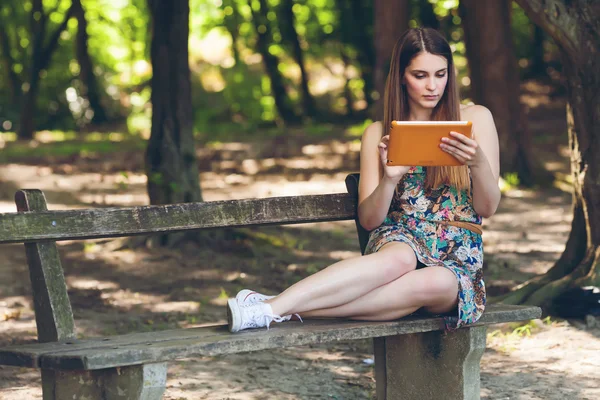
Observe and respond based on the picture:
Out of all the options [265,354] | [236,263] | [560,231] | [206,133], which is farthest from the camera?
[206,133]

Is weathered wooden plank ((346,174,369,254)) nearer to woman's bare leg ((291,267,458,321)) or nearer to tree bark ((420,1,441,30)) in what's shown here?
woman's bare leg ((291,267,458,321))

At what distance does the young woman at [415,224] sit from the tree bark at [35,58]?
1913 cm

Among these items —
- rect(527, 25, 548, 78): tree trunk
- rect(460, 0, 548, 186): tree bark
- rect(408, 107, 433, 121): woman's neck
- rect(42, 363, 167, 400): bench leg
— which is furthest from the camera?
rect(527, 25, 548, 78): tree trunk

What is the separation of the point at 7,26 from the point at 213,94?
6.21m

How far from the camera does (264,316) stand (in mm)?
3918

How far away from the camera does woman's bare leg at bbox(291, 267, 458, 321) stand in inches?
160

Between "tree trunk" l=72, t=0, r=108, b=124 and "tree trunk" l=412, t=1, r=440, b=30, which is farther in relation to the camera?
"tree trunk" l=72, t=0, r=108, b=124

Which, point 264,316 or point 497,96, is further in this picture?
point 497,96

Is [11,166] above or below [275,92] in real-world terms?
below

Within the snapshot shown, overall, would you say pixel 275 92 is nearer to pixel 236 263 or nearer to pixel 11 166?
pixel 11 166

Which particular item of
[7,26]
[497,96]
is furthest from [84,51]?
[497,96]

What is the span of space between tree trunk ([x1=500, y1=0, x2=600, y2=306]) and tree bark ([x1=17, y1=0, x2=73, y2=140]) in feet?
58.8

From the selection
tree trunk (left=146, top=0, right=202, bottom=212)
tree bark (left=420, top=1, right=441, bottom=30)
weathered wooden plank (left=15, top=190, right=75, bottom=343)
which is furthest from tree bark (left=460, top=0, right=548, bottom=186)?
weathered wooden plank (left=15, top=190, right=75, bottom=343)

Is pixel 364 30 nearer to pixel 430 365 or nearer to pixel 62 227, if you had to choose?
pixel 430 365
